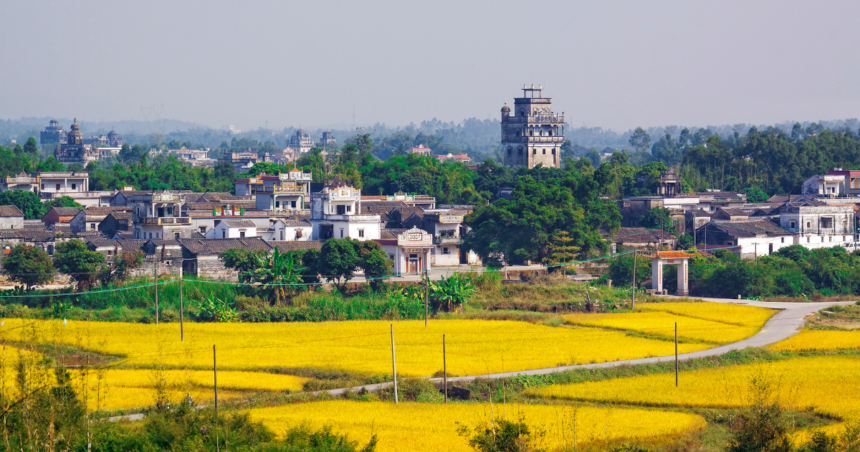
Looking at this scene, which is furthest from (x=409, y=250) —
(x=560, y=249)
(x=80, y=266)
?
(x=80, y=266)

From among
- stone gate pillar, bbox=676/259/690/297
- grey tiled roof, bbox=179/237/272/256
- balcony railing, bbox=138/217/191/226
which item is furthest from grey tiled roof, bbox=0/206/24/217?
stone gate pillar, bbox=676/259/690/297

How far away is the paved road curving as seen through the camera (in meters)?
24.7

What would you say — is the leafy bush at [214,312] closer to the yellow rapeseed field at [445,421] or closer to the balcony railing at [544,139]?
the yellow rapeseed field at [445,421]

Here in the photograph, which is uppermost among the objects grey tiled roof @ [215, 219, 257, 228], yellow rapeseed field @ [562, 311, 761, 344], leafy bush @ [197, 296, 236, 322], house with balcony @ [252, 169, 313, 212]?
house with balcony @ [252, 169, 313, 212]

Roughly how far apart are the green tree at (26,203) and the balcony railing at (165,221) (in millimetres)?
14997

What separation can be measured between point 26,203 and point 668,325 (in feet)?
127

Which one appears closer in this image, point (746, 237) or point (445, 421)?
point (445, 421)

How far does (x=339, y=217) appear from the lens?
45531 millimetres

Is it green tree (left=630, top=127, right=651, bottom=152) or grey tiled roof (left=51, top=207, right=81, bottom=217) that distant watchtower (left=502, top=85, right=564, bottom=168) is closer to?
grey tiled roof (left=51, top=207, right=81, bottom=217)

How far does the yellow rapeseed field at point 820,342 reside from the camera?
2894cm

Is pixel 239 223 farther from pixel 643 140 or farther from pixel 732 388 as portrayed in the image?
pixel 643 140

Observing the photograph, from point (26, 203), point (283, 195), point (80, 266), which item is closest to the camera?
point (80, 266)

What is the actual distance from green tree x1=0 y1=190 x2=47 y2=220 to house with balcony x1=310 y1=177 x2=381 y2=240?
19142mm

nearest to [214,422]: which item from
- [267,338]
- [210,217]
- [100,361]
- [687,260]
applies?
[100,361]
